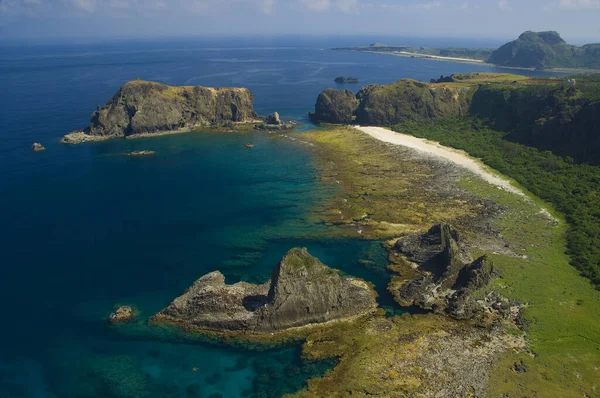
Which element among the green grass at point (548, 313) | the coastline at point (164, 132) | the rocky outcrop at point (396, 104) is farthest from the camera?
the rocky outcrop at point (396, 104)

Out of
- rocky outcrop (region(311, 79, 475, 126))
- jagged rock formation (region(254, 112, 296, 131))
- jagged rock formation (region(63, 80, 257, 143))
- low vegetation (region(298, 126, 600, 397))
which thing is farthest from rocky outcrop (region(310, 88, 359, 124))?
low vegetation (region(298, 126, 600, 397))

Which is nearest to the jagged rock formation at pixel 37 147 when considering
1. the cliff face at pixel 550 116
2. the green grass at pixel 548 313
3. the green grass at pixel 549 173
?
the green grass at pixel 549 173

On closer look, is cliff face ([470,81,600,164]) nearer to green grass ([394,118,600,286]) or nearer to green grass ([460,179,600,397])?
green grass ([394,118,600,286])

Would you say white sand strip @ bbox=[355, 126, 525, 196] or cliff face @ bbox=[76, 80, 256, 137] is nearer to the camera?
white sand strip @ bbox=[355, 126, 525, 196]

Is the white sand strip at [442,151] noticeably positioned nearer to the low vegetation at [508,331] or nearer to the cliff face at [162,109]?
the low vegetation at [508,331]

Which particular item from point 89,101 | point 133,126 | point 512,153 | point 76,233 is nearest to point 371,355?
point 76,233

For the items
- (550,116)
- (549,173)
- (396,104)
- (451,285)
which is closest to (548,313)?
(451,285)

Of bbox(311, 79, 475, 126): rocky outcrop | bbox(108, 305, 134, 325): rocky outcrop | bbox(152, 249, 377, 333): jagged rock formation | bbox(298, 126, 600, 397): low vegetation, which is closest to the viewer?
bbox(298, 126, 600, 397): low vegetation
